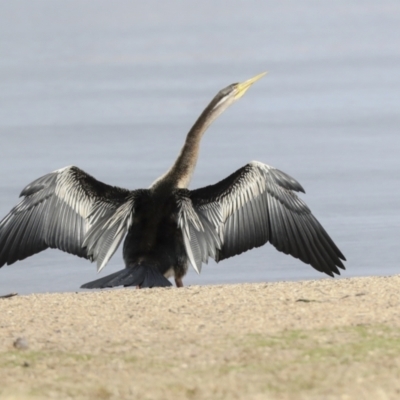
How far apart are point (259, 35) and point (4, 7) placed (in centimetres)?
990

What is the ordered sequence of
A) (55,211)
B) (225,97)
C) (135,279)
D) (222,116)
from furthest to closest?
(222,116) → (225,97) → (55,211) → (135,279)

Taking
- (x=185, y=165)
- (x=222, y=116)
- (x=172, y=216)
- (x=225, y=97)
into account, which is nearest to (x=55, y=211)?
(x=172, y=216)

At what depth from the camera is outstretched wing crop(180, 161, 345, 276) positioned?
30.5 ft

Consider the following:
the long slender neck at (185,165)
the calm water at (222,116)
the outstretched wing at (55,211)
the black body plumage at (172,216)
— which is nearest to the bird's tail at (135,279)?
the black body plumage at (172,216)

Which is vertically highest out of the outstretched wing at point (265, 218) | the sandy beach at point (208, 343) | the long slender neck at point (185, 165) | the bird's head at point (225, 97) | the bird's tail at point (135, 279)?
the bird's head at point (225, 97)

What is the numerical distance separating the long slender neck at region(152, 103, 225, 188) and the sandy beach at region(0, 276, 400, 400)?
1859 millimetres

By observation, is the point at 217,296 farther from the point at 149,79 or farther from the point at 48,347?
the point at 149,79

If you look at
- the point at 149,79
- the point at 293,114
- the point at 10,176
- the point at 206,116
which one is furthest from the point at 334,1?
the point at 206,116

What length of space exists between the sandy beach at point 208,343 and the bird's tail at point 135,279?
1.84ft

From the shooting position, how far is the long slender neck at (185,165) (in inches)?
373

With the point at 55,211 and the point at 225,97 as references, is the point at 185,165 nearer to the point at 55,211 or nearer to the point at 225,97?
the point at 55,211

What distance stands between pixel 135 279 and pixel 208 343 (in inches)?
100

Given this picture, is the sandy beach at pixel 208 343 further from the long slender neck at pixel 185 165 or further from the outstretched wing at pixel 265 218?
the long slender neck at pixel 185 165

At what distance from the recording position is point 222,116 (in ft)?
56.0
